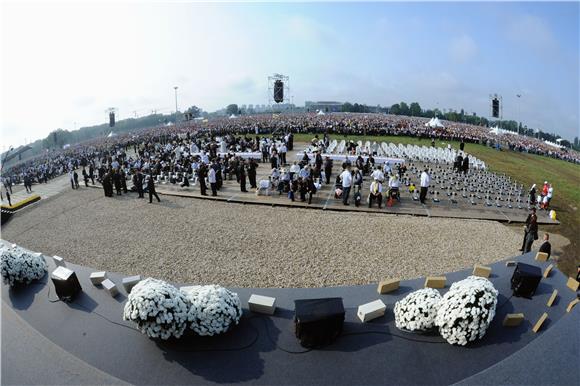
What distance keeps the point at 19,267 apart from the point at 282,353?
5374mm

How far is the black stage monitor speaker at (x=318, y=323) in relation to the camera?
4.91 m

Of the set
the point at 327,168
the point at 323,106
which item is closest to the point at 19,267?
the point at 327,168

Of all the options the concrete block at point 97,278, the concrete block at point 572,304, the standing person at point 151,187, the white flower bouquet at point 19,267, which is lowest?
the concrete block at point 572,304

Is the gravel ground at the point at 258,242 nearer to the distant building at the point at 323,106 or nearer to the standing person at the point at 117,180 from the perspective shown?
the standing person at the point at 117,180

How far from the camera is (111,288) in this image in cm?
623

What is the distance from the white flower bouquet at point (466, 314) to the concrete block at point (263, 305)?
2498mm

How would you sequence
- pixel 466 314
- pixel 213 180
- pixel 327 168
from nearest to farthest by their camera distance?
pixel 466 314
pixel 213 180
pixel 327 168

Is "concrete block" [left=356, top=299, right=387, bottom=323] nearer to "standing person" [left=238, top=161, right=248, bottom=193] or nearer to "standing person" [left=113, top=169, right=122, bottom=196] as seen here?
"standing person" [left=238, top=161, right=248, bottom=193]

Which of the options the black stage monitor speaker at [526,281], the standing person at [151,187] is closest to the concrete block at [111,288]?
the black stage monitor speaker at [526,281]

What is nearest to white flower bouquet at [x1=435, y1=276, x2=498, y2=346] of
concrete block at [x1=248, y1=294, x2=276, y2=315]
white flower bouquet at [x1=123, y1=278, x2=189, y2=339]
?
concrete block at [x1=248, y1=294, x2=276, y2=315]

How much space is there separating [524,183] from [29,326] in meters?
26.6

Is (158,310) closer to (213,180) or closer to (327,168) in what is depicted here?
(213,180)

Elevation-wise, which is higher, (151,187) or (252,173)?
(252,173)

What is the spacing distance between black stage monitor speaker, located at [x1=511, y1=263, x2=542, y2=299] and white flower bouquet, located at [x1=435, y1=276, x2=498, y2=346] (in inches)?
65.5
